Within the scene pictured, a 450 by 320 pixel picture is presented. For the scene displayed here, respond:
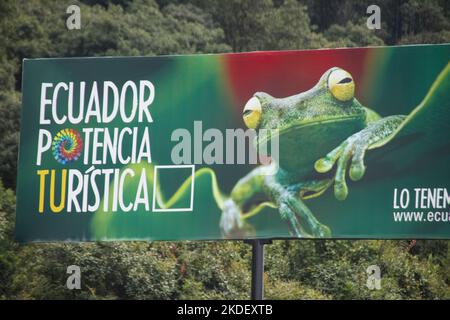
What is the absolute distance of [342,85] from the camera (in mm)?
12641

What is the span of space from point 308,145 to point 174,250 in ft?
21.6

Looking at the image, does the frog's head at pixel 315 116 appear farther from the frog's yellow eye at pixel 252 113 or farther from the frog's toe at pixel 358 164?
the frog's toe at pixel 358 164

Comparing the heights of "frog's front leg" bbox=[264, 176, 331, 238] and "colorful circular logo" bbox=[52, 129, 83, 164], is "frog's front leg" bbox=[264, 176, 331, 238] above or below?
below

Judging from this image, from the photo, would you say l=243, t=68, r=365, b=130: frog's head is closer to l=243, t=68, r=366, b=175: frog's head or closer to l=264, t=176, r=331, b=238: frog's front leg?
l=243, t=68, r=366, b=175: frog's head

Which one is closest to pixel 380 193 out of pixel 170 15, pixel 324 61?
pixel 324 61

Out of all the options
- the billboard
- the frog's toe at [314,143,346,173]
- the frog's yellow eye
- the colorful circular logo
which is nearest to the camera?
the billboard

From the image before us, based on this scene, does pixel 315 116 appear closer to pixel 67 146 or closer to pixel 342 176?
pixel 342 176

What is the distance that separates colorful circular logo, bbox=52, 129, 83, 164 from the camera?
13102mm

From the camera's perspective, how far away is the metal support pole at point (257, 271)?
41.0 feet

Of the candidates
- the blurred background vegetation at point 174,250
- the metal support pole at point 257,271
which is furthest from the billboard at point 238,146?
the blurred background vegetation at point 174,250

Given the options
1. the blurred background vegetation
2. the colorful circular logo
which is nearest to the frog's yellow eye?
the colorful circular logo

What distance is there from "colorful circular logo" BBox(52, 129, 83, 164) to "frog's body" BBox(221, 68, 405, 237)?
1.88 m

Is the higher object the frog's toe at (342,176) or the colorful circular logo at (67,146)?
the colorful circular logo at (67,146)

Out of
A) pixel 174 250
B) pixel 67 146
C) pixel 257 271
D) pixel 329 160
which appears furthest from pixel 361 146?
pixel 174 250
